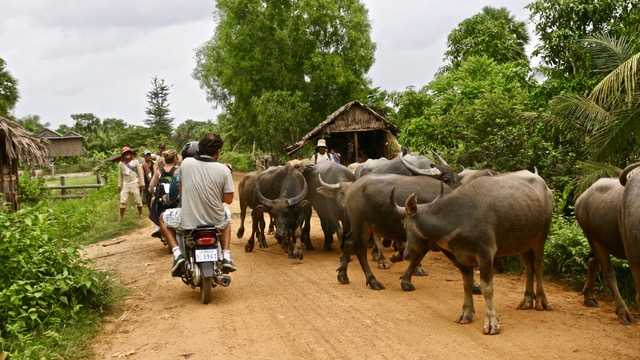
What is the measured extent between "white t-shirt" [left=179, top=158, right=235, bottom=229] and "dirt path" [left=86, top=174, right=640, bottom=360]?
1.07 meters

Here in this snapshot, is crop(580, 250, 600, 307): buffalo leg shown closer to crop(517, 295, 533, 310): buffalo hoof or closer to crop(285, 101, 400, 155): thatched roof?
crop(517, 295, 533, 310): buffalo hoof

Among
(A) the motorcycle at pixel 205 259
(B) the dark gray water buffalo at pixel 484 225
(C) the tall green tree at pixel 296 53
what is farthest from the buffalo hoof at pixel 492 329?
(C) the tall green tree at pixel 296 53

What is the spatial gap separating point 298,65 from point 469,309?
27.2 m

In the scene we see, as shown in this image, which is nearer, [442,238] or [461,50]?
[442,238]

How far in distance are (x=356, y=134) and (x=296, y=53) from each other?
448 inches

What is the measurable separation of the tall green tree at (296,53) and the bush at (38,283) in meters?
23.4

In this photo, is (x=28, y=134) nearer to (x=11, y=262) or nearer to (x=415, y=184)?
(x=11, y=262)

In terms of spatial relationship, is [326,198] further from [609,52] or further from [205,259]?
[609,52]

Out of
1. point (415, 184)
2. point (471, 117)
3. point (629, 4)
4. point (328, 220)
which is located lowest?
point (328, 220)

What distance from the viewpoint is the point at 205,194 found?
7.18m

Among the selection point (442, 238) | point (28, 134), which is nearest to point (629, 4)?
point (442, 238)

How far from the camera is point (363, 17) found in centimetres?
3244

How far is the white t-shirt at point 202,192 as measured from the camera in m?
7.16

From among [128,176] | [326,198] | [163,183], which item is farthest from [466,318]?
[128,176]
